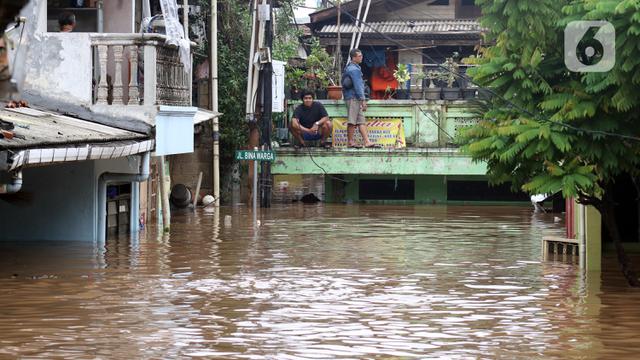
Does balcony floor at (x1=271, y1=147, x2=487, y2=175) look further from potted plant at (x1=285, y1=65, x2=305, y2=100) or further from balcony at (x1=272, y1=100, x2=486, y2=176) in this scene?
potted plant at (x1=285, y1=65, x2=305, y2=100)

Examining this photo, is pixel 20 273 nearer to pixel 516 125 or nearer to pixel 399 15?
pixel 516 125

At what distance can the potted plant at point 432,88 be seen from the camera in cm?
3108

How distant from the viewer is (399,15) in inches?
1406

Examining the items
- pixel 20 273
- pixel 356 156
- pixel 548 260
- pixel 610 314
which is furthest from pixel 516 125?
pixel 356 156

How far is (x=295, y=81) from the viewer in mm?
32531

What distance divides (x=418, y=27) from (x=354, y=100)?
16.8ft

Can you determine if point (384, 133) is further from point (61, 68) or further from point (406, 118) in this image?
point (61, 68)

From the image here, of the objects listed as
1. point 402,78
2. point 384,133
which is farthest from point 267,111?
point 402,78

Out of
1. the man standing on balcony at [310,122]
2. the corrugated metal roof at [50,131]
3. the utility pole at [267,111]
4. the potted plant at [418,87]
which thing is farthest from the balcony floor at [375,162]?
the corrugated metal roof at [50,131]

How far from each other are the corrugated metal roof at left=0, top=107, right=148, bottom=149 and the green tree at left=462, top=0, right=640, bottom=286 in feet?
15.8

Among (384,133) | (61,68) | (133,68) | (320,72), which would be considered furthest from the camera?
(320,72)

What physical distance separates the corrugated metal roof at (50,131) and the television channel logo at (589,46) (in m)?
5.91

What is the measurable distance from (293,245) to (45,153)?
6622 mm

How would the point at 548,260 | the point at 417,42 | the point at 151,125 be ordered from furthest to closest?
the point at 417,42
the point at 151,125
the point at 548,260
